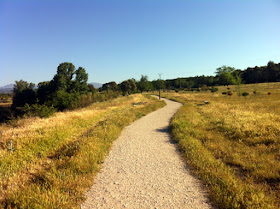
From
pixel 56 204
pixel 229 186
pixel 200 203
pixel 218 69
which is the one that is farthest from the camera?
pixel 218 69

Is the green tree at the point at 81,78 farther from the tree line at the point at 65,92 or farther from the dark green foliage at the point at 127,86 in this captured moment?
the dark green foliage at the point at 127,86

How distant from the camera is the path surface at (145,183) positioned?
12.0ft

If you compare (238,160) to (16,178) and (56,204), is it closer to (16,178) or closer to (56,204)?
(56,204)

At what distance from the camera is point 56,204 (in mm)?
3305

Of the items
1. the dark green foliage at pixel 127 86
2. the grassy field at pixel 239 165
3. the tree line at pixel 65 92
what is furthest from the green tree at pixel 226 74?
the dark green foliage at pixel 127 86

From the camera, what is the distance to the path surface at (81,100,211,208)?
364 centimetres

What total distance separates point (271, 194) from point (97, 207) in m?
4.29

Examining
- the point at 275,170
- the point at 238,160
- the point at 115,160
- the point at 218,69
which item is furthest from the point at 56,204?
the point at 218,69

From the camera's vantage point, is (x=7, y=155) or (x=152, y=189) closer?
(x=152, y=189)

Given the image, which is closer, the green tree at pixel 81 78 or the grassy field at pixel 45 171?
the grassy field at pixel 45 171

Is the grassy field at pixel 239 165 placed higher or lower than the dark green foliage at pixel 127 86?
lower

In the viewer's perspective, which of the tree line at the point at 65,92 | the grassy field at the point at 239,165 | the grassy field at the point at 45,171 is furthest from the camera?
the tree line at the point at 65,92

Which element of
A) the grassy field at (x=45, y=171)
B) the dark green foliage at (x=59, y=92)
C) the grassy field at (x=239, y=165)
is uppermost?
the dark green foliage at (x=59, y=92)

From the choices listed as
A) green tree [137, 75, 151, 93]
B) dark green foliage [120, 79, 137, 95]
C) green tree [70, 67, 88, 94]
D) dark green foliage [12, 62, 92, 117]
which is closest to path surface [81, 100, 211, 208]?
dark green foliage [12, 62, 92, 117]
